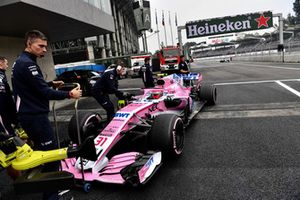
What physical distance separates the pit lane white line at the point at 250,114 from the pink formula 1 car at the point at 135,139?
0.73 metres

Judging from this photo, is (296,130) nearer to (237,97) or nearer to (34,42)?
(237,97)

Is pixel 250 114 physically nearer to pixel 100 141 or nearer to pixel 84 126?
pixel 84 126

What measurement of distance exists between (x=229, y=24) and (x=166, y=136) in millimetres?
29092

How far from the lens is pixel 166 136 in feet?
11.5

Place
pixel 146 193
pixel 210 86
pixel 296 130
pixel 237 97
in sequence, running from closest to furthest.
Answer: pixel 146 193, pixel 296 130, pixel 210 86, pixel 237 97

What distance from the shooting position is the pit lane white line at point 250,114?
5.76m

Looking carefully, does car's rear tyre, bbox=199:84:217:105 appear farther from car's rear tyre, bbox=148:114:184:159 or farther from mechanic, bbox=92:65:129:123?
car's rear tyre, bbox=148:114:184:159

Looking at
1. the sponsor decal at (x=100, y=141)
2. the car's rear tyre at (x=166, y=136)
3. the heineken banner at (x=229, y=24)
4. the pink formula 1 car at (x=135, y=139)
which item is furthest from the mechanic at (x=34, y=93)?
the heineken banner at (x=229, y=24)

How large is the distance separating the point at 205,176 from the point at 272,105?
442cm

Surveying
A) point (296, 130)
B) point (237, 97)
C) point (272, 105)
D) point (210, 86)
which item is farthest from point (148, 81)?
point (296, 130)

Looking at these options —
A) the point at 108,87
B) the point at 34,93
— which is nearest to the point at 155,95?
the point at 108,87

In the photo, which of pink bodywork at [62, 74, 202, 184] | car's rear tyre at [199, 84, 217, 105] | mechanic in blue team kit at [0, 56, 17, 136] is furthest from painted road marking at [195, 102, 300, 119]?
mechanic in blue team kit at [0, 56, 17, 136]

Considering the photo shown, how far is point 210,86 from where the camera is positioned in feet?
23.5

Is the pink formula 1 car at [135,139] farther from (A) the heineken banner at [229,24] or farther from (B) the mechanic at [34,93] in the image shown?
(A) the heineken banner at [229,24]
